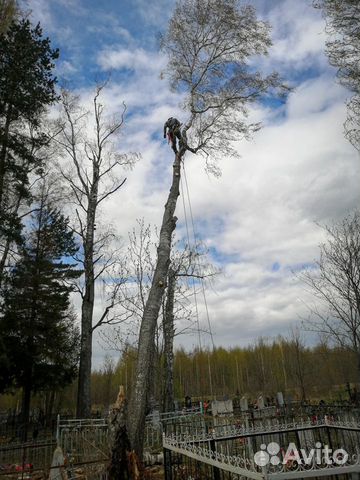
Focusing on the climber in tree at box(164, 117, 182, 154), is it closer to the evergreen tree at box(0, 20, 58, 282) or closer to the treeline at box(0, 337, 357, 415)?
the evergreen tree at box(0, 20, 58, 282)

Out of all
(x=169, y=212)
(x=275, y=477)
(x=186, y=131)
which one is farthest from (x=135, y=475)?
(x=186, y=131)

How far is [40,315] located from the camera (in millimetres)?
21188

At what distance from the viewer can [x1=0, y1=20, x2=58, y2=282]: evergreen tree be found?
14.3 m

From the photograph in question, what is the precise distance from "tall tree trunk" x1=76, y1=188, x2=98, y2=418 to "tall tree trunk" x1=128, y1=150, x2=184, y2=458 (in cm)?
754

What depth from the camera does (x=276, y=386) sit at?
48781 millimetres

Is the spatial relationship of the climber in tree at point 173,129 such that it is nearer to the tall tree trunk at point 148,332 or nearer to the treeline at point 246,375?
the tall tree trunk at point 148,332

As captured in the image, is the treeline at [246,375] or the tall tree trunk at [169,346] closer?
the tall tree trunk at [169,346]

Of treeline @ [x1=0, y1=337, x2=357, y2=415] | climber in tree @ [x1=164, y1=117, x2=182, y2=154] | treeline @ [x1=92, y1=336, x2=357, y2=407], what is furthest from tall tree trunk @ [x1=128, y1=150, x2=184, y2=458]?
treeline @ [x1=92, y1=336, x2=357, y2=407]

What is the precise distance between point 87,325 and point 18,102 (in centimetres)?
926

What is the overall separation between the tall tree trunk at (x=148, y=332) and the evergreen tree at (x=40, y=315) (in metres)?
10.6

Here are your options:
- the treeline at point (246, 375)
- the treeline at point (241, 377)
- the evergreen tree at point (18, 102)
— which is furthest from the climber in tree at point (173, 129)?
the treeline at point (246, 375)

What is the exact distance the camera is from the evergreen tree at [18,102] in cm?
A: 1431

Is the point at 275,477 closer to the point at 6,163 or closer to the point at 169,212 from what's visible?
the point at 169,212

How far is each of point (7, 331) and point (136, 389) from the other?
575 inches
